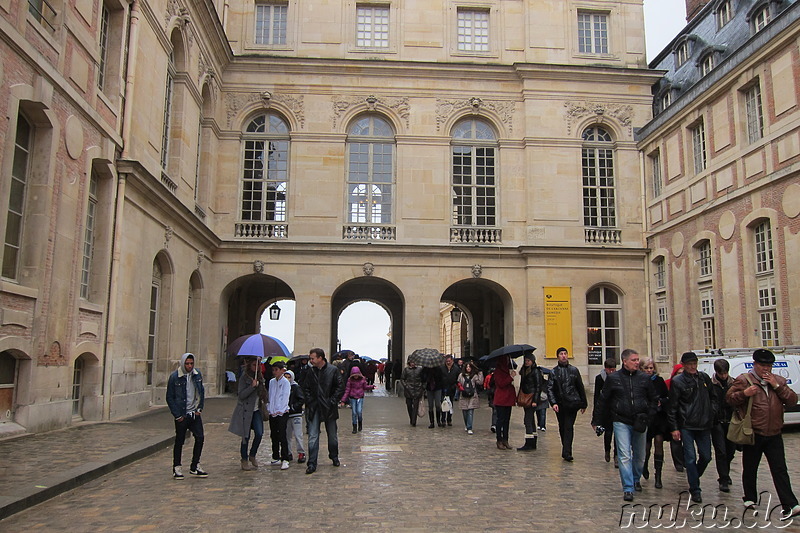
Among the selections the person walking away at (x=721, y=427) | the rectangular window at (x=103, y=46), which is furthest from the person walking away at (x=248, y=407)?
the rectangular window at (x=103, y=46)

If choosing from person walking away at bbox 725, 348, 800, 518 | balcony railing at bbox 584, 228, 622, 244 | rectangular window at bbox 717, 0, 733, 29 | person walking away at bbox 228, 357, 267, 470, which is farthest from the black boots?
rectangular window at bbox 717, 0, 733, 29

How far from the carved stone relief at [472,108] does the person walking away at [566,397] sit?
50.8 feet

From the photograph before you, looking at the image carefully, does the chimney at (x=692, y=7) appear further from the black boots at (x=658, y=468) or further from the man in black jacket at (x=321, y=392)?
the man in black jacket at (x=321, y=392)

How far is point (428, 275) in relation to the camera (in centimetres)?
2303

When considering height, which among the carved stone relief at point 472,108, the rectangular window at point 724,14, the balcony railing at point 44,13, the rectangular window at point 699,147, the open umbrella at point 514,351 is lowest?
the open umbrella at point 514,351

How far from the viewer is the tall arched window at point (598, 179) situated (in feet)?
78.5

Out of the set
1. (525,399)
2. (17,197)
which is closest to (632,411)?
(525,399)

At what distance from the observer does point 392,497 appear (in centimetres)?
712

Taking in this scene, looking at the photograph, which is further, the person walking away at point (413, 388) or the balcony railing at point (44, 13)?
the person walking away at point (413, 388)

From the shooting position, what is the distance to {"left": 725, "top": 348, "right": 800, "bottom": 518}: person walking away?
6.18m

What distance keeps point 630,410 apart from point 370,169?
58.3ft

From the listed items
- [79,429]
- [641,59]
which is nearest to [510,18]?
[641,59]

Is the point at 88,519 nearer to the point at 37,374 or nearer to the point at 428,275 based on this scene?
the point at 37,374

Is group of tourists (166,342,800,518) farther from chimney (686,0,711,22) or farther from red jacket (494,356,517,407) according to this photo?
chimney (686,0,711,22)
